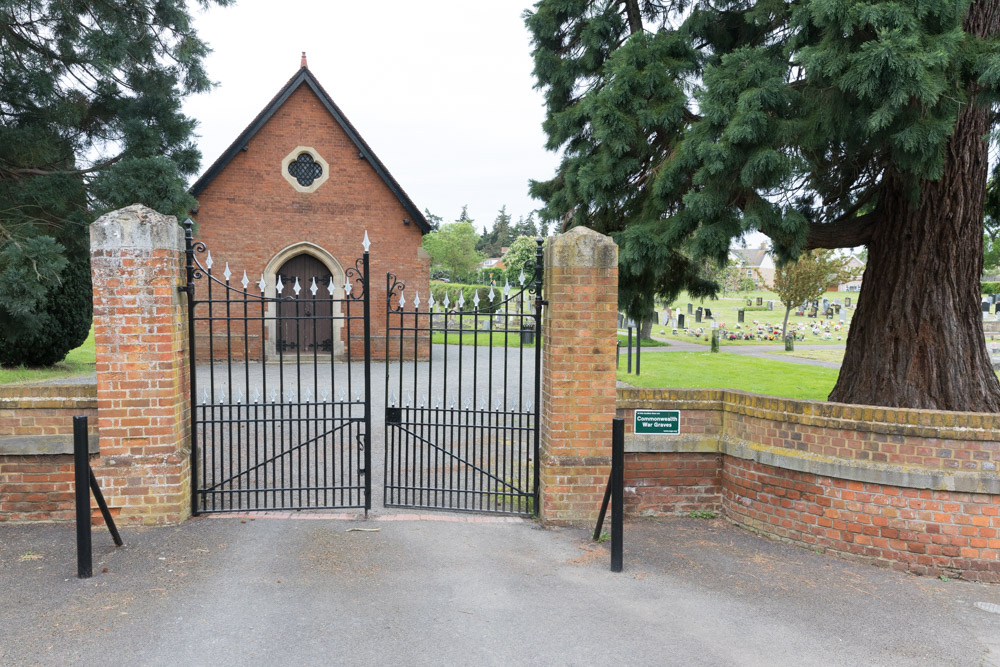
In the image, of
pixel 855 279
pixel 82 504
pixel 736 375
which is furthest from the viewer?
pixel 855 279

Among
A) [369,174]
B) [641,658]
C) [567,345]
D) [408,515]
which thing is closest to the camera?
[641,658]

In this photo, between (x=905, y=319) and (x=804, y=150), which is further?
(x=905, y=319)

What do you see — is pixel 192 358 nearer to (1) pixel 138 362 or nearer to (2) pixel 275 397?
(1) pixel 138 362

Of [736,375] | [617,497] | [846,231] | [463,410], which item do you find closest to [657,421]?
[617,497]

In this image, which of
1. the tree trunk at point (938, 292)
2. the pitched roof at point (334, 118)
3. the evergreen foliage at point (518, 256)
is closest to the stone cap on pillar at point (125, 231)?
the tree trunk at point (938, 292)

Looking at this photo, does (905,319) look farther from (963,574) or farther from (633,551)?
(633,551)

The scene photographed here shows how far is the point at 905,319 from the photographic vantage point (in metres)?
7.80

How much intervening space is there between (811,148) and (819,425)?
2889 mm

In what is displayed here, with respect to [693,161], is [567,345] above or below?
below

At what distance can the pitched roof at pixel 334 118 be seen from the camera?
59.9 feet

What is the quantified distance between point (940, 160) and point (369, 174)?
51.9 ft

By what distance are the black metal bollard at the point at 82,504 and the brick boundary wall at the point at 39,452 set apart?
103 cm

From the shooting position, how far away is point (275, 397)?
1302 centimetres

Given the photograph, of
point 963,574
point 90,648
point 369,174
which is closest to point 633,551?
point 963,574
